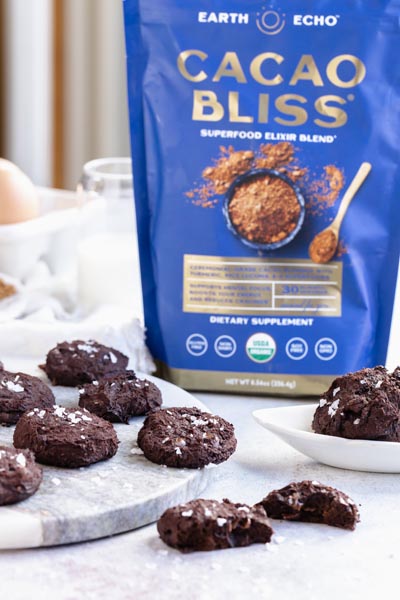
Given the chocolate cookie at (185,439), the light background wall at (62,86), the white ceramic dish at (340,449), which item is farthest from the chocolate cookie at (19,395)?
the light background wall at (62,86)

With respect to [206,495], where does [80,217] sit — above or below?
above

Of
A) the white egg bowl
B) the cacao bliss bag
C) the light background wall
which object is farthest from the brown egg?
the light background wall

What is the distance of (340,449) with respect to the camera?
54.9 inches

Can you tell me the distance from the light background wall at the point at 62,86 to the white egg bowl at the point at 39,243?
1158mm

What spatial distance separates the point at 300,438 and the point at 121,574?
1.18 ft

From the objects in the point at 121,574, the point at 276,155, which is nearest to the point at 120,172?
the point at 276,155

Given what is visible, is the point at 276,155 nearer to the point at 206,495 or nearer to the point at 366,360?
the point at 366,360

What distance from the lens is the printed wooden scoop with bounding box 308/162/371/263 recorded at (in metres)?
1.68

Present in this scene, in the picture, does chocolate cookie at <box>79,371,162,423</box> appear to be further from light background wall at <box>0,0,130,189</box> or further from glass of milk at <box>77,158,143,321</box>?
light background wall at <box>0,0,130,189</box>

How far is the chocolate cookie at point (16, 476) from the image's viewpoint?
1.19 metres

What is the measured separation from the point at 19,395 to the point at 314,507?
0.45 meters

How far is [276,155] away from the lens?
5.52 feet

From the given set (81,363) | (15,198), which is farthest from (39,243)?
(81,363)

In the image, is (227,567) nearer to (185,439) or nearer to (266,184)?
(185,439)
